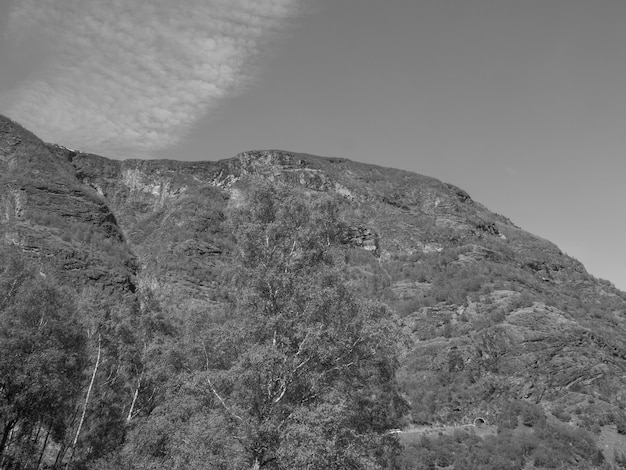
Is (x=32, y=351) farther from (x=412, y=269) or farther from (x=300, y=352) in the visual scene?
(x=412, y=269)

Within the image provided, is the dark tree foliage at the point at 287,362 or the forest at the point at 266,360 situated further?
the forest at the point at 266,360

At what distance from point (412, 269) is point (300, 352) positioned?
94.5 meters

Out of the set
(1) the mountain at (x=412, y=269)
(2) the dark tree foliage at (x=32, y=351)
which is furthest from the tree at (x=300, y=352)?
(2) the dark tree foliage at (x=32, y=351)

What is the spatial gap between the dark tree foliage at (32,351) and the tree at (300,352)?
1218 cm

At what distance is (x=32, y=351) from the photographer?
23688 mm

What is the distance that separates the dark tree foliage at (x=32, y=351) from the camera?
22.9 metres

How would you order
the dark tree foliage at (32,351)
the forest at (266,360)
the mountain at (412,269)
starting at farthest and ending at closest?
the mountain at (412,269) < the dark tree foliage at (32,351) < the forest at (266,360)

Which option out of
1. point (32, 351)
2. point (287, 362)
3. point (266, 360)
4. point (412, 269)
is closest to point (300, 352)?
point (287, 362)

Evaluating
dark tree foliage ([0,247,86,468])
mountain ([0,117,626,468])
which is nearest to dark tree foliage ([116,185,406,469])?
mountain ([0,117,626,468])

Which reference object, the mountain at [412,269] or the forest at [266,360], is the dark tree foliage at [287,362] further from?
the mountain at [412,269]

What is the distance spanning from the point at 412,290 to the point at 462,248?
20.7 m

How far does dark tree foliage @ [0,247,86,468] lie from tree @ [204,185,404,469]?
1218 cm

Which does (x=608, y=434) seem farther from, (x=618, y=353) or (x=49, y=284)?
(x=49, y=284)

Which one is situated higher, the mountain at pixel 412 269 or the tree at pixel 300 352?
the mountain at pixel 412 269
